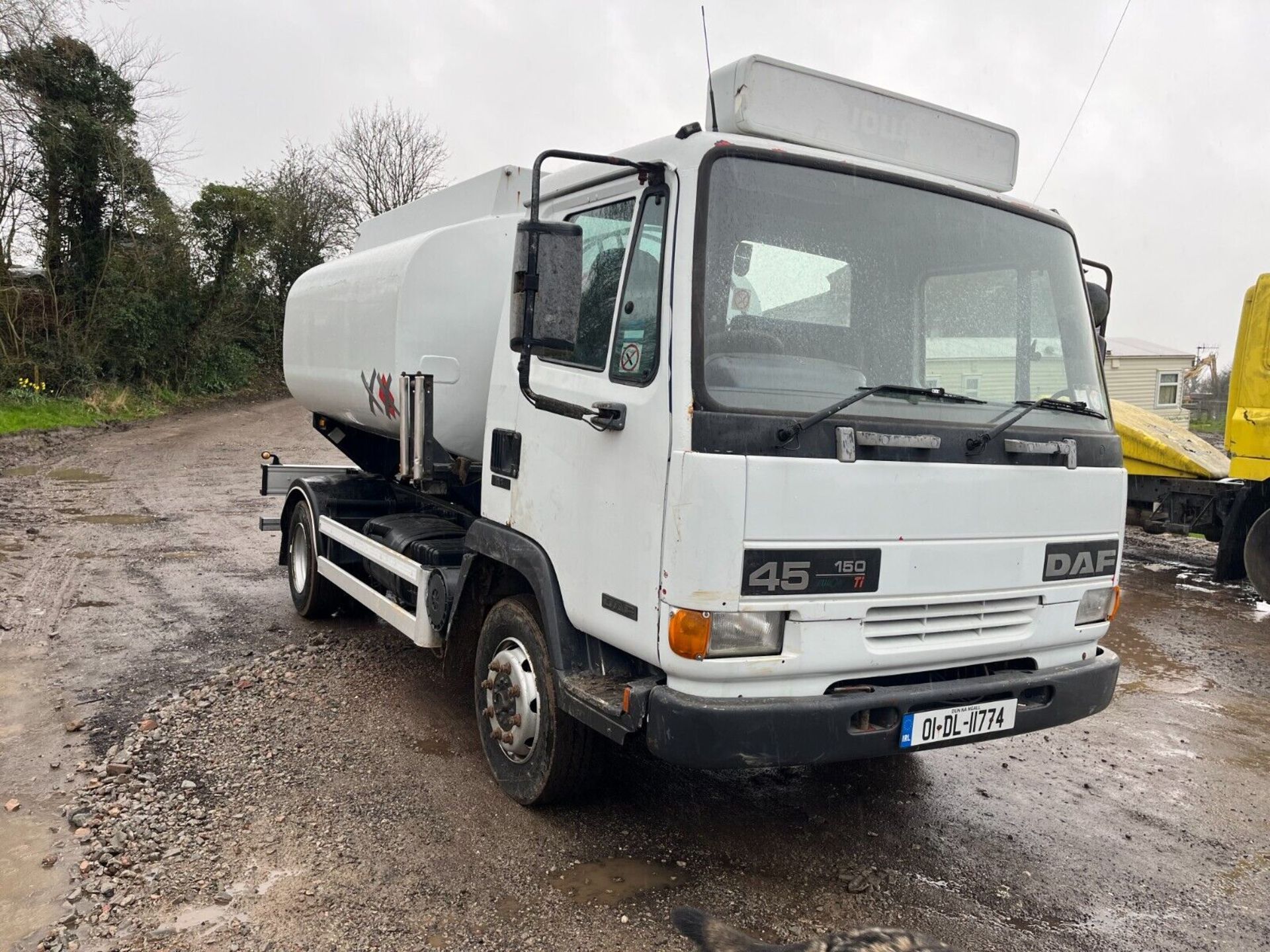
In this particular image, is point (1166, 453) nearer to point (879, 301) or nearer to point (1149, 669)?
point (1149, 669)

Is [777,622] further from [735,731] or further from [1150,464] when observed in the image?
[1150,464]

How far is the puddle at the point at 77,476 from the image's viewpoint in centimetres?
1367

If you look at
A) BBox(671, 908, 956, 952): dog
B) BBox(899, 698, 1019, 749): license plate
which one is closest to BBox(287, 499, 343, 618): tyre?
BBox(899, 698, 1019, 749): license plate

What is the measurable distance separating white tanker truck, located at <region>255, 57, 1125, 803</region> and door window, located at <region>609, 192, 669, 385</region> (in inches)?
0.5

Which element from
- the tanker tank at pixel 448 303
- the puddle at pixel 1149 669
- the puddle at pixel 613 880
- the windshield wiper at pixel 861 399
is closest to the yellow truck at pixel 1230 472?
the puddle at pixel 1149 669

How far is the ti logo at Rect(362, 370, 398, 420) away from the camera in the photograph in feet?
17.5

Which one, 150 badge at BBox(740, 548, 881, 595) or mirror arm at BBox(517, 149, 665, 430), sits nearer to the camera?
150 badge at BBox(740, 548, 881, 595)

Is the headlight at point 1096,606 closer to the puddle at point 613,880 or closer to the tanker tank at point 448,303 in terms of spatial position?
the puddle at point 613,880

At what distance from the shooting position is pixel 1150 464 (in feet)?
35.2

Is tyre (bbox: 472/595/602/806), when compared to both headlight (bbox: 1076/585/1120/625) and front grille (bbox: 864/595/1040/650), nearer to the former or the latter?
front grille (bbox: 864/595/1040/650)

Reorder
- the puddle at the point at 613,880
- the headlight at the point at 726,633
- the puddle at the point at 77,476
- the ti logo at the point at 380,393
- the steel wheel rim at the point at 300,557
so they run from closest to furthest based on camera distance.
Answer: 1. the headlight at the point at 726,633
2. the puddle at the point at 613,880
3. the ti logo at the point at 380,393
4. the steel wheel rim at the point at 300,557
5. the puddle at the point at 77,476

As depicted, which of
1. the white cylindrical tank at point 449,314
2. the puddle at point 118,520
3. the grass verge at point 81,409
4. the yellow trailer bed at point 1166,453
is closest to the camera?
the white cylindrical tank at point 449,314

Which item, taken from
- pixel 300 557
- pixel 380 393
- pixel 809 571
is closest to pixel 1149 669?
pixel 809 571

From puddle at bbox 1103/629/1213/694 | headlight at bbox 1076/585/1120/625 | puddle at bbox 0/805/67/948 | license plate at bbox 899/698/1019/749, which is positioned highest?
headlight at bbox 1076/585/1120/625
